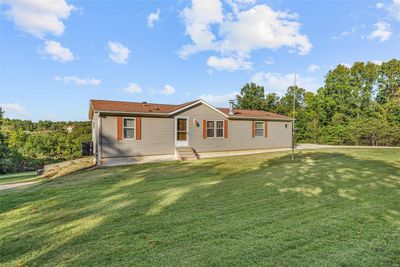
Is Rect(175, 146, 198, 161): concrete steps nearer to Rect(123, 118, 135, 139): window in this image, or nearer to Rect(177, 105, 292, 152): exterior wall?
Rect(177, 105, 292, 152): exterior wall

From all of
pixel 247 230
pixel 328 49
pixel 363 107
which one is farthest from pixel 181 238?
pixel 363 107

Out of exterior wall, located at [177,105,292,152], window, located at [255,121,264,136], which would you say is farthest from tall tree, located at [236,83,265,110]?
window, located at [255,121,264,136]

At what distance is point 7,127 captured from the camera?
18.2 m

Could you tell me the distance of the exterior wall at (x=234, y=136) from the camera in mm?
12727

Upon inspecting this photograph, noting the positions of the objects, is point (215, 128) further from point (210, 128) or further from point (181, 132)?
point (181, 132)

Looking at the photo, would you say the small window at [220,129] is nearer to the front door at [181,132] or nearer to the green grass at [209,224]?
the front door at [181,132]

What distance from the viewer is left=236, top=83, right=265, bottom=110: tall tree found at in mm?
28203

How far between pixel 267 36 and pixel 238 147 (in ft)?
31.7

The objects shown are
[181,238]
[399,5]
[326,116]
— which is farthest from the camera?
[326,116]

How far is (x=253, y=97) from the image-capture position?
93.6ft

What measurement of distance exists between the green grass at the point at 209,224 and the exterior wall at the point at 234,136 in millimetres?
7007

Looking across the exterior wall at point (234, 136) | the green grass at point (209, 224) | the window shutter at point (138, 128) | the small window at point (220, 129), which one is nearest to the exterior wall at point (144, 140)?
the window shutter at point (138, 128)

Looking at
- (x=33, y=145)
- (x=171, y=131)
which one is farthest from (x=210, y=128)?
(x=33, y=145)

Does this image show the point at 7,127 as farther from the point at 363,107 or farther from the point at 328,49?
the point at 363,107
